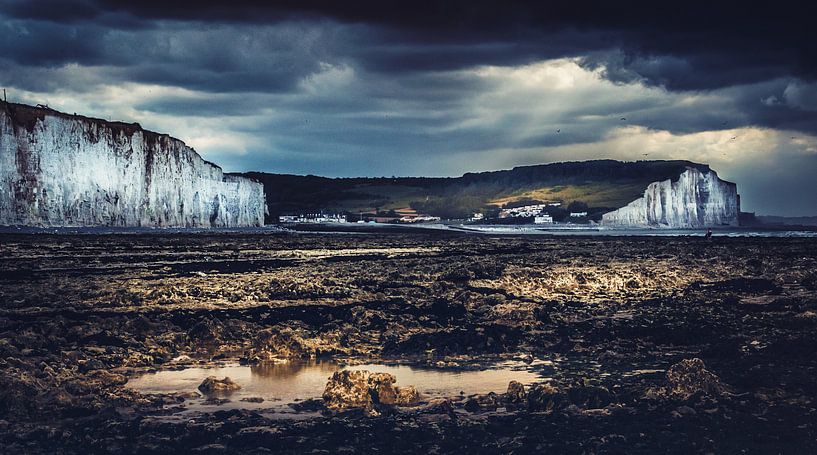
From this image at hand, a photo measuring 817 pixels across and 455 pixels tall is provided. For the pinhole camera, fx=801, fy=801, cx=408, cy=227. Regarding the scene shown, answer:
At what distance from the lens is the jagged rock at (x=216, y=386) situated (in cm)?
1230

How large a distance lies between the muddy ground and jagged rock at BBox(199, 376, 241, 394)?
470mm

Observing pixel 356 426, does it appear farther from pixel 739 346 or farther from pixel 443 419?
pixel 739 346

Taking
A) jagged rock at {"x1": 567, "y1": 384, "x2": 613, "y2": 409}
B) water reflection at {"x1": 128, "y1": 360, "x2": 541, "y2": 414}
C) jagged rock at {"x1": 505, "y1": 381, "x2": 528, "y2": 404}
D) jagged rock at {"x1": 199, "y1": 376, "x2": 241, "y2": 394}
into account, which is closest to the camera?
jagged rock at {"x1": 567, "y1": 384, "x2": 613, "y2": 409}

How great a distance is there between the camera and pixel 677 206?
185750 millimetres

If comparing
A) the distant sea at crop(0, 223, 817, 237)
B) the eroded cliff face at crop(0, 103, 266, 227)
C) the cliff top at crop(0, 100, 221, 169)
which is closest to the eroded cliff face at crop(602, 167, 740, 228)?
the distant sea at crop(0, 223, 817, 237)

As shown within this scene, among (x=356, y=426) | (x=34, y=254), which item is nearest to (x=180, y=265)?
(x=34, y=254)

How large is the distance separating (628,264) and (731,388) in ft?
86.5

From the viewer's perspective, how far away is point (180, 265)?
38.4 m

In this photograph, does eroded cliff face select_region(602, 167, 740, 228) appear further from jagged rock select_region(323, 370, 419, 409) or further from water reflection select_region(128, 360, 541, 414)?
jagged rock select_region(323, 370, 419, 409)

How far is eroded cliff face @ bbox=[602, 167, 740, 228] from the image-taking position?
7205 inches

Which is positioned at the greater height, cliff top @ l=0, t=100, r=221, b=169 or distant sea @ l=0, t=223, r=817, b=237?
cliff top @ l=0, t=100, r=221, b=169

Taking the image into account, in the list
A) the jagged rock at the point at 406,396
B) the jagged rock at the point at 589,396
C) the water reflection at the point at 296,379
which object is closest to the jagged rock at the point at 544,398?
the jagged rock at the point at 589,396

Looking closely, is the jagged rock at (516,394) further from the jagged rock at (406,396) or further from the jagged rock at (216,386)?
the jagged rock at (216,386)

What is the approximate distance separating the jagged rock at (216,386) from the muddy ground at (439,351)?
1.54 feet
